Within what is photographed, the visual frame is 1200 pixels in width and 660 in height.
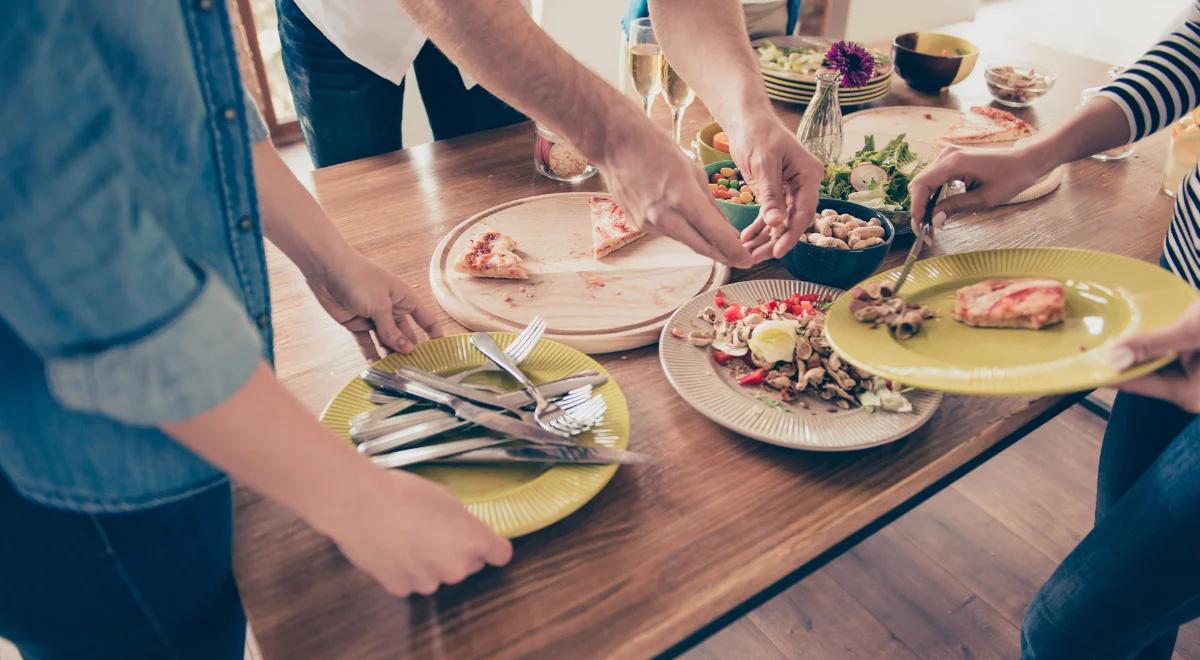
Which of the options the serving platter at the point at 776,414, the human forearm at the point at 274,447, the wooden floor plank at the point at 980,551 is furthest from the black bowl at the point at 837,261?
the wooden floor plank at the point at 980,551

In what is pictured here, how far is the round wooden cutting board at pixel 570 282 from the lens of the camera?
115 cm

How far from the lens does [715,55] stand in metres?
1.37

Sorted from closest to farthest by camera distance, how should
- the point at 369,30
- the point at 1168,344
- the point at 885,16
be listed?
the point at 1168,344 < the point at 369,30 < the point at 885,16

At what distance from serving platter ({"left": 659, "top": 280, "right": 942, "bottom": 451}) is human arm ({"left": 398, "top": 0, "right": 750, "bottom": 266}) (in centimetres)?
16

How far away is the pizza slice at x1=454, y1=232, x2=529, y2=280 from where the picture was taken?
124cm

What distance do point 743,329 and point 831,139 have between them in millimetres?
636

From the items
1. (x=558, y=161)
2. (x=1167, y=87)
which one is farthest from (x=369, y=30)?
(x=1167, y=87)

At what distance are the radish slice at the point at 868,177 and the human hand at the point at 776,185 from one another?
0.24 meters

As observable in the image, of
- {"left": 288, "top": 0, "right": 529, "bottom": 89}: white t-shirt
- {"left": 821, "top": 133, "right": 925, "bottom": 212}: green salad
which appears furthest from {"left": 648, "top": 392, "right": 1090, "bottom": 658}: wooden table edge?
{"left": 288, "top": 0, "right": 529, "bottom": 89}: white t-shirt

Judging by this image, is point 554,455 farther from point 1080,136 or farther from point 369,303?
point 1080,136

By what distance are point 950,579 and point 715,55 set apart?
4.79ft

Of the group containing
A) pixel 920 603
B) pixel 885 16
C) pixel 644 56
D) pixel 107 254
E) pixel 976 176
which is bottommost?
pixel 920 603

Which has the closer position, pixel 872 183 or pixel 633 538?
pixel 633 538

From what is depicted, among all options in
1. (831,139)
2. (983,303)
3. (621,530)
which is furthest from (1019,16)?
(621,530)
